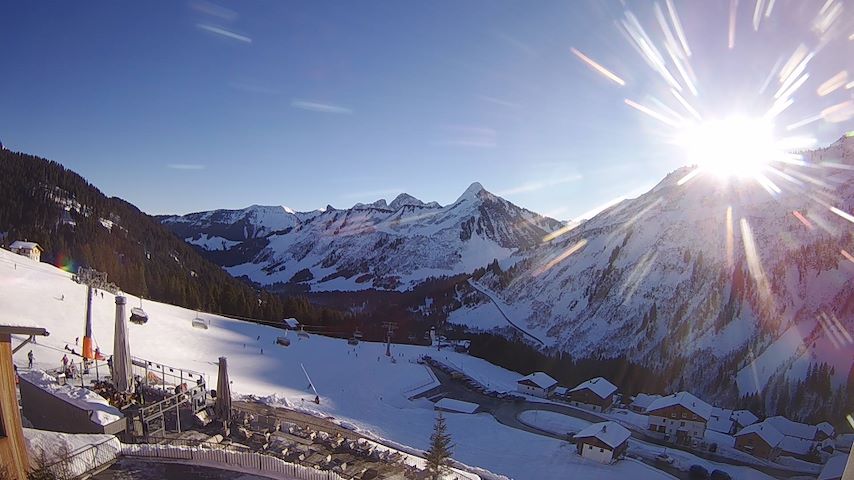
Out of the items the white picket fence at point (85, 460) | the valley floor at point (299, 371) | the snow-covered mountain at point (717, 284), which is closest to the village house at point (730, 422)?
the valley floor at point (299, 371)

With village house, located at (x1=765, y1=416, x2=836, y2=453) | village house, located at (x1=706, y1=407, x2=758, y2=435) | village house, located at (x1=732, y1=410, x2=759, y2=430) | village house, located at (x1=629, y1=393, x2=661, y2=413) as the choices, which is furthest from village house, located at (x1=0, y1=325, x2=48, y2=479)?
village house, located at (x1=732, y1=410, x2=759, y2=430)

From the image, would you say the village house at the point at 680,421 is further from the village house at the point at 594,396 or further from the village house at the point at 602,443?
the village house at the point at 602,443

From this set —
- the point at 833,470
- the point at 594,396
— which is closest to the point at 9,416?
the point at 833,470

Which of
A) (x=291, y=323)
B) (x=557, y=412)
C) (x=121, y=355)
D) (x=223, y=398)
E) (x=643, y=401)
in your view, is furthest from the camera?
(x=291, y=323)

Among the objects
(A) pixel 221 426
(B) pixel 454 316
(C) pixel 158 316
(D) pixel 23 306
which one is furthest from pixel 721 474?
(B) pixel 454 316

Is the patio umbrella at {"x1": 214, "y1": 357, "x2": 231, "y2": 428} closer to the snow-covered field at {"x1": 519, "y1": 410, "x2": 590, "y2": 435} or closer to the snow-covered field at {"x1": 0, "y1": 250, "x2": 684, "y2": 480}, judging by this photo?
the snow-covered field at {"x1": 0, "y1": 250, "x2": 684, "y2": 480}

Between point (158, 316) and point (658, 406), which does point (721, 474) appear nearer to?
point (658, 406)

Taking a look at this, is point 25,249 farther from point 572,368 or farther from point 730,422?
point 730,422
